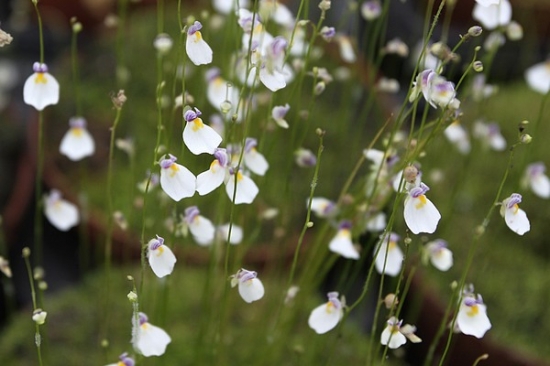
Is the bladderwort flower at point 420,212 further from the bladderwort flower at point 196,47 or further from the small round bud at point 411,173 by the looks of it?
the bladderwort flower at point 196,47

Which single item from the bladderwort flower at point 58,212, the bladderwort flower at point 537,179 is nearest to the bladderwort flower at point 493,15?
the bladderwort flower at point 537,179

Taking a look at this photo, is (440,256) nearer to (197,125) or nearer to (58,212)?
(197,125)

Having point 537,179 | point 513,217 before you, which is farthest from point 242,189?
point 537,179

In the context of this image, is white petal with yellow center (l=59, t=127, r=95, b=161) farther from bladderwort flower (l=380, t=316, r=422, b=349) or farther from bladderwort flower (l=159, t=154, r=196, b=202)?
bladderwort flower (l=380, t=316, r=422, b=349)

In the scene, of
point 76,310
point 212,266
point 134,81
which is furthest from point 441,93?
point 134,81

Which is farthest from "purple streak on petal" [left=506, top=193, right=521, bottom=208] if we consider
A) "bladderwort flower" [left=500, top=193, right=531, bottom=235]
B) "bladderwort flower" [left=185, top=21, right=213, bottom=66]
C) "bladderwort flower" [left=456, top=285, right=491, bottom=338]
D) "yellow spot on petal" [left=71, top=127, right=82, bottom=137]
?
"yellow spot on petal" [left=71, top=127, right=82, bottom=137]

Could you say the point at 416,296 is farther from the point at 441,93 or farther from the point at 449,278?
the point at 441,93
